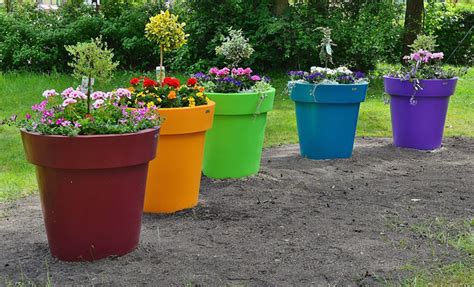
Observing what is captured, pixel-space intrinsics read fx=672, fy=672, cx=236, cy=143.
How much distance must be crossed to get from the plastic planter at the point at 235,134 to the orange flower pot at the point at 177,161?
2.17ft

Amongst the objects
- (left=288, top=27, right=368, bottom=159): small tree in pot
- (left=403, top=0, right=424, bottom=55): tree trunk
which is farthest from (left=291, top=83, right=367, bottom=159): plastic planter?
(left=403, top=0, right=424, bottom=55): tree trunk

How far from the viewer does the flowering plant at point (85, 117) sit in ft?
12.2

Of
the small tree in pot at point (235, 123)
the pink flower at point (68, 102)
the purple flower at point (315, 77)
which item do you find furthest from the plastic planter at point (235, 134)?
the pink flower at point (68, 102)

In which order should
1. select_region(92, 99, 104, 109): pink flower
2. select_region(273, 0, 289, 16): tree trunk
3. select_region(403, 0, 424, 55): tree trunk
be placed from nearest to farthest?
select_region(92, 99, 104, 109): pink flower < select_region(273, 0, 289, 16): tree trunk < select_region(403, 0, 424, 55): tree trunk

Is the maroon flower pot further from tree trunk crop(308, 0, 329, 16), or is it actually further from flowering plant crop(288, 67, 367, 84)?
tree trunk crop(308, 0, 329, 16)

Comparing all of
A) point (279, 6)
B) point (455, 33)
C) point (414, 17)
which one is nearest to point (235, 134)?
point (279, 6)

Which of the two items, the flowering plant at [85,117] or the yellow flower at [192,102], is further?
the yellow flower at [192,102]

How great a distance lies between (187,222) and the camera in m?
4.70

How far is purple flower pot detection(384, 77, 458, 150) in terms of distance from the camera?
7039 mm

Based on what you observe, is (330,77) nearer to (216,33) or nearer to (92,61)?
(92,61)

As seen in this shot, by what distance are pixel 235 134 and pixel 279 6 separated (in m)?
7.96

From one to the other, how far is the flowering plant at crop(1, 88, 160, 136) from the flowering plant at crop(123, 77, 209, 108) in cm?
63

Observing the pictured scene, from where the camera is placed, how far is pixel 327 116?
666 centimetres

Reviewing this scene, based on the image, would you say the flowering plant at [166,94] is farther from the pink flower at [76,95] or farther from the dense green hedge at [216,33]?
the dense green hedge at [216,33]
